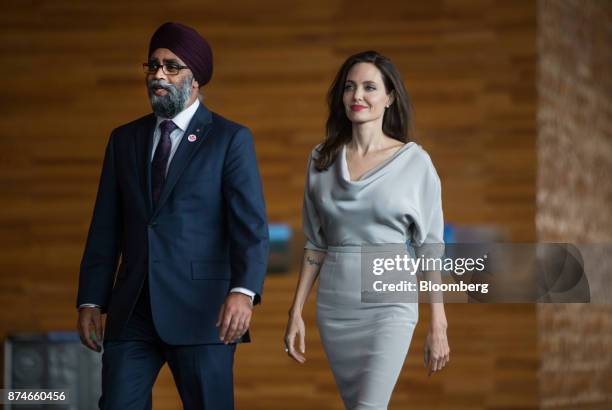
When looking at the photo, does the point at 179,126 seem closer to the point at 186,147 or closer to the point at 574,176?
the point at 186,147

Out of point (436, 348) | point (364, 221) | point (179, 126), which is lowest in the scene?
point (436, 348)

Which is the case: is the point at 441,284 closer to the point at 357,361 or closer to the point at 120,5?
the point at 357,361

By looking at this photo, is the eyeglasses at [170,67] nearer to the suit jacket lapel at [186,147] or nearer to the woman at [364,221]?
the suit jacket lapel at [186,147]

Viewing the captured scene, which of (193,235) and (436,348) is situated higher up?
(193,235)

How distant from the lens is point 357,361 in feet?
9.21

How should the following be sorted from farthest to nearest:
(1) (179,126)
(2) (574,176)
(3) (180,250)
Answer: (2) (574,176), (1) (179,126), (3) (180,250)

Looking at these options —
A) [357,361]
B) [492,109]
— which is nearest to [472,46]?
[492,109]

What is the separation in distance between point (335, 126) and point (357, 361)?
2.35 ft

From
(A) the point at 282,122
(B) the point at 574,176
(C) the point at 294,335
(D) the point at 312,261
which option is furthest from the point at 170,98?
(B) the point at 574,176

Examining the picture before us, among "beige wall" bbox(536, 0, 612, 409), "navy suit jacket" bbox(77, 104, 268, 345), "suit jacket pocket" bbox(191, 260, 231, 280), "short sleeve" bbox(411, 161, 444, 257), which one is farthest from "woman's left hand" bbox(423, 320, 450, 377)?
"beige wall" bbox(536, 0, 612, 409)

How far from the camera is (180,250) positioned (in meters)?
2.88

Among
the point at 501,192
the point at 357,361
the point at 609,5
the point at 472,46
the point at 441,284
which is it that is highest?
the point at 609,5

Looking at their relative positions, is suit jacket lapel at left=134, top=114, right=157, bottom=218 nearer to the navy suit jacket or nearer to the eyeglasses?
the navy suit jacket

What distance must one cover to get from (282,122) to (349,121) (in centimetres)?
329
